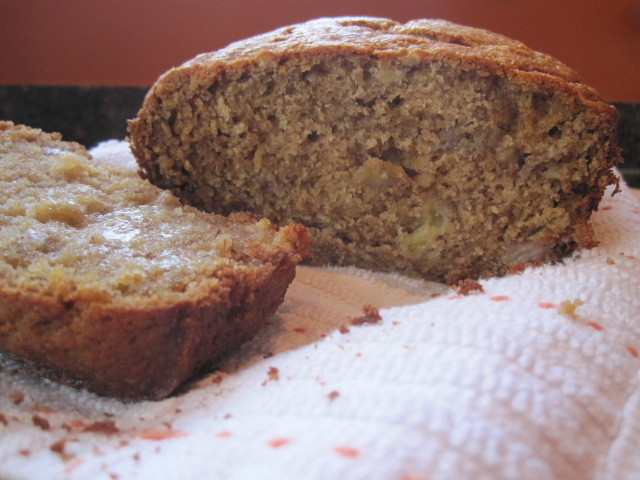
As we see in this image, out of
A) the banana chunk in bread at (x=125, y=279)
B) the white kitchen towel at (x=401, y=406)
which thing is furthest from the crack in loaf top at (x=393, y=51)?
the white kitchen towel at (x=401, y=406)

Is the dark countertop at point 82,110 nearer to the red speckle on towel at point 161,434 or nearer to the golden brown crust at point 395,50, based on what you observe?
the golden brown crust at point 395,50

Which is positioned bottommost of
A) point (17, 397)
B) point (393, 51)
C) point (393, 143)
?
point (17, 397)

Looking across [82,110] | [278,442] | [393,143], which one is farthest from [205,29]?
[278,442]

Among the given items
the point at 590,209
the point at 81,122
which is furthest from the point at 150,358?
the point at 81,122

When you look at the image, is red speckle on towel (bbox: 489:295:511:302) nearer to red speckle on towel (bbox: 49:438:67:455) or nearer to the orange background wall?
red speckle on towel (bbox: 49:438:67:455)

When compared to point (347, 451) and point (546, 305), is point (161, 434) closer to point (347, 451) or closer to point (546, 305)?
point (347, 451)

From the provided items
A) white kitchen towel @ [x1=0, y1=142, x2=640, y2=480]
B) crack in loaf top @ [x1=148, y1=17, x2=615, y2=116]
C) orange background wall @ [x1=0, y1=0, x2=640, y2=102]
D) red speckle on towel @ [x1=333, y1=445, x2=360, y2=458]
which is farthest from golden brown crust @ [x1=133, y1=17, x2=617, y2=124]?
orange background wall @ [x1=0, y1=0, x2=640, y2=102]
